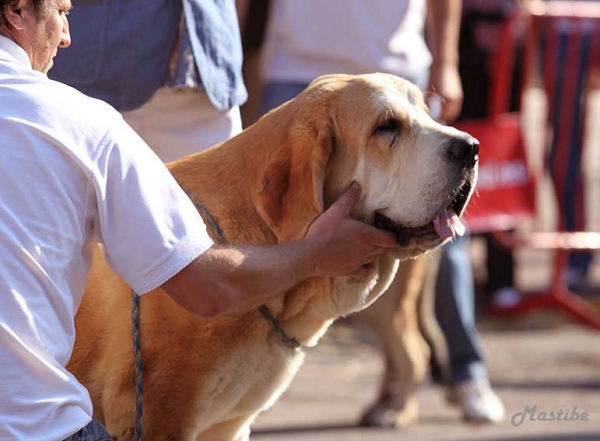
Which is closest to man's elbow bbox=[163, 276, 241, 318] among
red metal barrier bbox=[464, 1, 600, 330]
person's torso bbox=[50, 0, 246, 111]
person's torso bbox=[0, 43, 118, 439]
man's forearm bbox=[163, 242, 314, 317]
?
man's forearm bbox=[163, 242, 314, 317]

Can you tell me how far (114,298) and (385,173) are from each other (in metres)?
0.76

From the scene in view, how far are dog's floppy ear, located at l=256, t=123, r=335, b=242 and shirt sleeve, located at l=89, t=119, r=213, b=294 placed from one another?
587mm

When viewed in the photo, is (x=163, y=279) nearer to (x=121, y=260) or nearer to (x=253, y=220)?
(x=121, y=260)

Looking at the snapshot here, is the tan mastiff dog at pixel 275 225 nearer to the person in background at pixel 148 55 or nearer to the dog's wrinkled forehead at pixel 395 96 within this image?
Result: the dog's wrinkled forehead at pixel 395 96

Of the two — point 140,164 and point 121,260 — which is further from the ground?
point 140,164

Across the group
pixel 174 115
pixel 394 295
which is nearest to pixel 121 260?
pixel 174 115

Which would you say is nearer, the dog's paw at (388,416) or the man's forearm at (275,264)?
the man's forearm at (275,264)

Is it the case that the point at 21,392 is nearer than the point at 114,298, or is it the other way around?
the point at 21,392

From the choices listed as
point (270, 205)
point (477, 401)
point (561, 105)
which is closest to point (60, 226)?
point (270, 205)

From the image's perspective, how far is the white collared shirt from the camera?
2266 millimetres

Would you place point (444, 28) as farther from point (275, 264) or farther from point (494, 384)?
point (275, 264)

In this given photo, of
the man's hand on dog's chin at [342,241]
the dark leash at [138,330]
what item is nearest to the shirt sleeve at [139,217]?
the man's hand on dog's chin at [342,241]

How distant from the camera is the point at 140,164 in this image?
237cm

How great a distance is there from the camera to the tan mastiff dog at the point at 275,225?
295 cm
